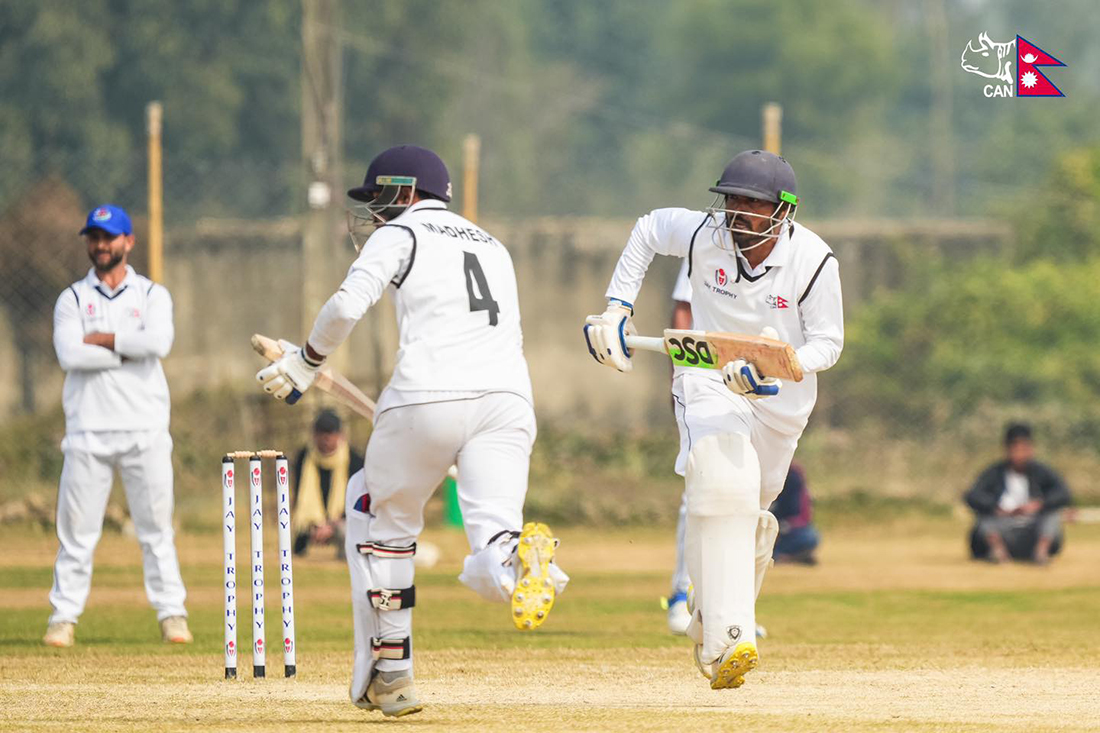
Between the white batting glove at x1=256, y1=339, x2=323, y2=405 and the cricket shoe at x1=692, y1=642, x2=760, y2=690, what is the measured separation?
68.1 inches

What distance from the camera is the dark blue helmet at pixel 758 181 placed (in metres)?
6.99

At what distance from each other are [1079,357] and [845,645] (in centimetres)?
1146

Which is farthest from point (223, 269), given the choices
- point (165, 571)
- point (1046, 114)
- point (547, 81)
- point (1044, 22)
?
point (1044, 22)

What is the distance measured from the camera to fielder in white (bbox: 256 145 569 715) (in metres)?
6.46

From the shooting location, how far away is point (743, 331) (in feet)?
23.5

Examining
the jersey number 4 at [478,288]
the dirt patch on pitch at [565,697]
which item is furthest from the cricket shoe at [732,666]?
the jersey number 4 at [478,288]

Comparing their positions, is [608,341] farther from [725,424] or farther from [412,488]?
[412,488]

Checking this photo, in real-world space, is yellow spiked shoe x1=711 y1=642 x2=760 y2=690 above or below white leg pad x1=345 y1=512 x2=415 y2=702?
below

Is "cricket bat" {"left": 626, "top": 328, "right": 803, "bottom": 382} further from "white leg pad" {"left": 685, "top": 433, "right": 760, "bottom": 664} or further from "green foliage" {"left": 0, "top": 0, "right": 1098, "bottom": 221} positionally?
"green foliage" {"left": 0, "top": 0, "right": 1098, "bottom": 221}

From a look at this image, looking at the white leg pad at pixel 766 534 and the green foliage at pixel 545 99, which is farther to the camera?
the green foliage at pixel 545 99

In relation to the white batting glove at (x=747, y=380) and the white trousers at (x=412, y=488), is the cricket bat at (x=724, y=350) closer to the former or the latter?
the white batting glove at (x=747, y=380)

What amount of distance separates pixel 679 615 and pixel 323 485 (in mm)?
4445

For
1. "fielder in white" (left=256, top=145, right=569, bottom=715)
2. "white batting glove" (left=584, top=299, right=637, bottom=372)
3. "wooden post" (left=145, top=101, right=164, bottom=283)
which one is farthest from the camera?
"wooden post" (left=145, top=101, right=164, bottom=283)

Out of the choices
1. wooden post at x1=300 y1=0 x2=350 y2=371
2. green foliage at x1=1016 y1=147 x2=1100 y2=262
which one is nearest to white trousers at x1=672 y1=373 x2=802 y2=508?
wooden post at x1=300 y1=0 x2=350 y2=371
